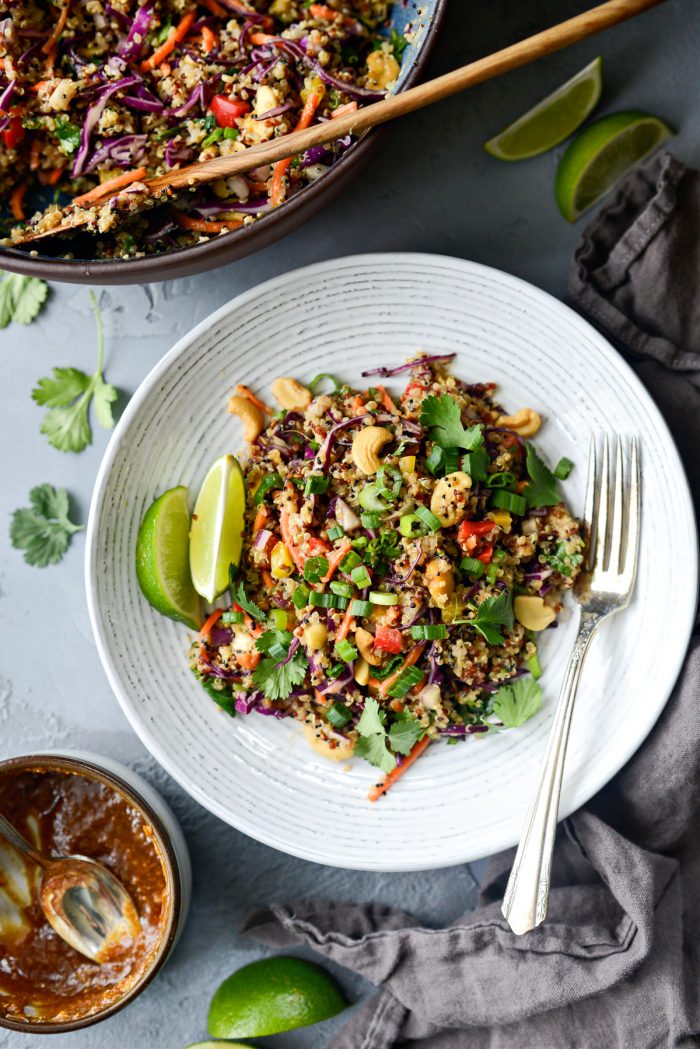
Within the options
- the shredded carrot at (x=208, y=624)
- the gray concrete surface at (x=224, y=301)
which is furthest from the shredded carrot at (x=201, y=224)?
the shredded carrot at (x=208, y=624)

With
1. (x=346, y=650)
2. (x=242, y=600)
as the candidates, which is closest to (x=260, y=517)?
(x=242, y=600)

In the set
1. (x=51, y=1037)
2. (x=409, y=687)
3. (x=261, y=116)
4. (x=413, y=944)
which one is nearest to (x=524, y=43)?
(x=261, y=116)

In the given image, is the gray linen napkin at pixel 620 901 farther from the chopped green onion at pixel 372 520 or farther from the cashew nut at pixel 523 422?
the chopped green onion at pixel 372 520

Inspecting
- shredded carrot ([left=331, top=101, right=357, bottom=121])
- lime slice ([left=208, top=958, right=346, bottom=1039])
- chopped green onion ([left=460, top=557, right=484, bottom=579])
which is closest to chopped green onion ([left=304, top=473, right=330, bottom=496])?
chopped green onion ([left=460, top=557, right=484, bottom=579])

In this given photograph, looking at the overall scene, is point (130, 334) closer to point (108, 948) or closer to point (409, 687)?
point (409, 687)

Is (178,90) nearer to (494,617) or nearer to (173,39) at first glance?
(173,39)

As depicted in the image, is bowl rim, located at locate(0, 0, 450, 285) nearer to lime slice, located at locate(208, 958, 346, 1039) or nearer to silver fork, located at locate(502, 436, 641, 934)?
silver fork, located at locate(502, 436, 641, 934)
